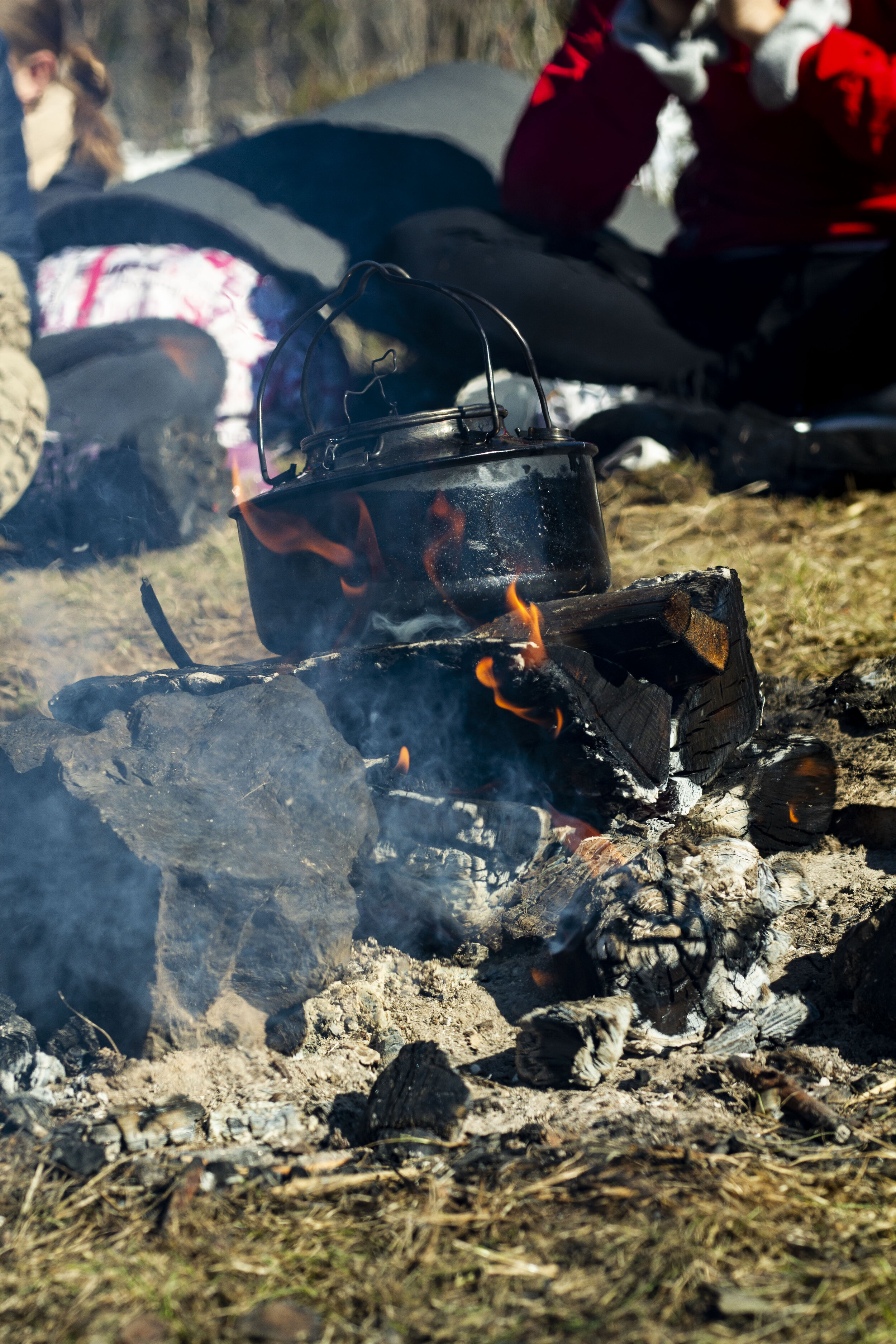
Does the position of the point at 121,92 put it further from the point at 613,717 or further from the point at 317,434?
the point at 613,717

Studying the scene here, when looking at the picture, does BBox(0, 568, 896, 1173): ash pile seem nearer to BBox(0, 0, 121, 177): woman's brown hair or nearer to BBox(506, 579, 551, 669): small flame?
BBox(506, 579, 551, 669): small flame

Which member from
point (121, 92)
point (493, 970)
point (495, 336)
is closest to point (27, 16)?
point (495, 336)

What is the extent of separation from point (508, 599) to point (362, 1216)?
1.10 meters

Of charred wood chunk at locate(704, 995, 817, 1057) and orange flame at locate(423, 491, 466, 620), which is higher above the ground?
orange flame at locate(423, 491, 466, 620)

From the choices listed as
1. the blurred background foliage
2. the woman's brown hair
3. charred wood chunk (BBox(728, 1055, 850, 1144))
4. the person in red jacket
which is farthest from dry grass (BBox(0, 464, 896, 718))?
the blurred background foliage

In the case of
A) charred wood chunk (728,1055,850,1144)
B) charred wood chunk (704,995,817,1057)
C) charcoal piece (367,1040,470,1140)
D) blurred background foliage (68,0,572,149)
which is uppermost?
blurred background foliage (68,0,572,149)

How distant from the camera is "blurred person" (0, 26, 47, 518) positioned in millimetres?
2988

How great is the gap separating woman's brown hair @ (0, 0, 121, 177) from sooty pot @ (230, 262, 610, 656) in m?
3.45

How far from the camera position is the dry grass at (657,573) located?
2.71m

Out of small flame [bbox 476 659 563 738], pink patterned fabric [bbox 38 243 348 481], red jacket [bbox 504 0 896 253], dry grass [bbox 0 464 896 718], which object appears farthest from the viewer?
pink patterned fabric [bbox 38 243 348 481]

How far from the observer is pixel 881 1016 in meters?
1.44

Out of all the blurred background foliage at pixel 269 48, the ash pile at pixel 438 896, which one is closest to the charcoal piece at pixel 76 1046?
the ash pile at pixel 438 896

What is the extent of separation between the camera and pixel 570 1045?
1432 mm

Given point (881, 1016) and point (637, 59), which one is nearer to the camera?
point (881, 1016)
